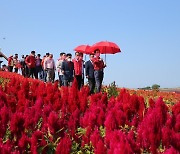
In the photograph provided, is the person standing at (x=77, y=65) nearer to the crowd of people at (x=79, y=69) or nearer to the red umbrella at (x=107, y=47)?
the crowd of people at (x=79, y=69)

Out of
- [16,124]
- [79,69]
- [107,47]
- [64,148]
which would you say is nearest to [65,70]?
[79,69]

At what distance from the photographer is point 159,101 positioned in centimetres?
362

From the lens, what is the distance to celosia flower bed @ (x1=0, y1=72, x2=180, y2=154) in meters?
2.74

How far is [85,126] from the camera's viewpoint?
3.88 meters

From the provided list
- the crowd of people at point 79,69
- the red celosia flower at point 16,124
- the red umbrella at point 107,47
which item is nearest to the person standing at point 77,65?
the crowd of people at point 79,69

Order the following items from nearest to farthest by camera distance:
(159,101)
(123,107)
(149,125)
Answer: (149,125), (159,101), (123,107)

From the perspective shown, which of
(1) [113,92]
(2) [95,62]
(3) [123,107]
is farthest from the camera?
(1) [113,92]

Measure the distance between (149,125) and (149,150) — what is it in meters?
0.24

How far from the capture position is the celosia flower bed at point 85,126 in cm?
274

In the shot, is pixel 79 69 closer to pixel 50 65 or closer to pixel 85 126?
pixel 50 65

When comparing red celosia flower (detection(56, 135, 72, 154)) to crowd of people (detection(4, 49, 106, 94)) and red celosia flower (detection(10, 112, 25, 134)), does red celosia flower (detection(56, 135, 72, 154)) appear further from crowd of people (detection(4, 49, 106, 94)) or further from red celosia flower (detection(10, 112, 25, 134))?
crowd of people (detection(4, 49, 106, 94))

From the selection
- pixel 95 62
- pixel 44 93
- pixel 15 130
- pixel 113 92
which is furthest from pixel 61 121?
pixel 113 92

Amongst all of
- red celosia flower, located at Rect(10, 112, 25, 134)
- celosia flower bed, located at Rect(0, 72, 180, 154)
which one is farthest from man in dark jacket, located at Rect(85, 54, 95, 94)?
red celosia flower, located at Rect(10, 112, 25, 134)

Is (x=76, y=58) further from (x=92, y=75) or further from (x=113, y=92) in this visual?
(x=113, y=92)
